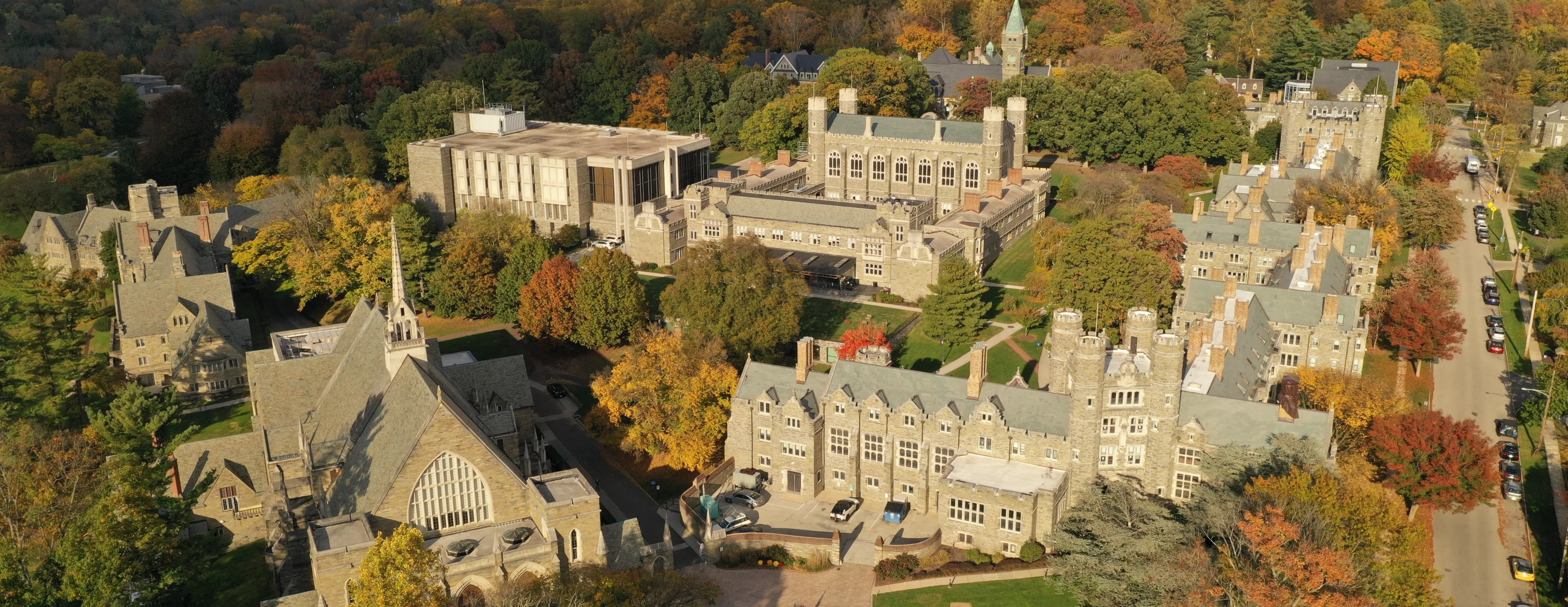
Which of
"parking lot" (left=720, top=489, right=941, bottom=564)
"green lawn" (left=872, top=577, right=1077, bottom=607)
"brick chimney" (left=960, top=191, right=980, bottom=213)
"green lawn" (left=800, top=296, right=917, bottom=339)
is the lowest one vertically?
"green lawn" (left=872, top=577, right=1077, bottom=607)

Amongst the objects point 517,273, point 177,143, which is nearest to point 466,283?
point 517,273

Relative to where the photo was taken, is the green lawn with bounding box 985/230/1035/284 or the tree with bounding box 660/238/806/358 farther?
the green lawn with bounding box 985/230/1035/284

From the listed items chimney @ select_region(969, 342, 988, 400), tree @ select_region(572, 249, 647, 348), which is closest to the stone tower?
tree @ select_region(572, 249, 647, 348)

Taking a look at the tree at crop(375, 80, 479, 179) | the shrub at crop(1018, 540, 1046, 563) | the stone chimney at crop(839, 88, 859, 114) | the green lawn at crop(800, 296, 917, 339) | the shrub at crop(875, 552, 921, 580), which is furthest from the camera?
the tree at crop(375, 80, 479, 179)

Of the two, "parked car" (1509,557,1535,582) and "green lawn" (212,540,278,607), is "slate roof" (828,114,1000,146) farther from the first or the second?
Answer: "green lawn" (212,540,278,607)

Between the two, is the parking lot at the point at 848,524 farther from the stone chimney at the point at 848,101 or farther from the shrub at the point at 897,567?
the stone chimney at the point at 848,101

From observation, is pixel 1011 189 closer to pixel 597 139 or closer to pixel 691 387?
pixel 597 139

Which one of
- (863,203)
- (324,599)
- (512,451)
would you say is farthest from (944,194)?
(324,599)
